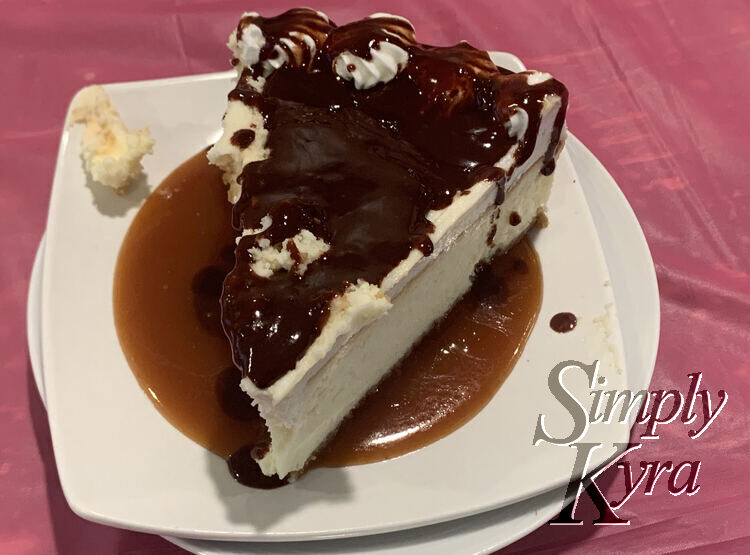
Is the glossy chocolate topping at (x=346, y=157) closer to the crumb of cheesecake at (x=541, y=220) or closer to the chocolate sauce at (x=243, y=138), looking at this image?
the chocolate sauce at (x=243, y=138)

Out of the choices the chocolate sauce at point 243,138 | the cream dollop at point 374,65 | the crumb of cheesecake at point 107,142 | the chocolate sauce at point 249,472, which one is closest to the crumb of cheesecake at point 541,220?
the cream dollop at point 374,65

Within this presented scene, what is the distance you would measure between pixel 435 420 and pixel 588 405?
44 cm

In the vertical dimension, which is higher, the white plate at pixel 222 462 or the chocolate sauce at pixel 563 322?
the chocolate sauce at pixel 563 322

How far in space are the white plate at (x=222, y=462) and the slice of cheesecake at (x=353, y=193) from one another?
0.48ft

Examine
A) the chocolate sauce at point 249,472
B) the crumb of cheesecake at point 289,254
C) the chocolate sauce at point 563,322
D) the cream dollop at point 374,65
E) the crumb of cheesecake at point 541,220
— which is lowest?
the chocolate sauce at point 249,472

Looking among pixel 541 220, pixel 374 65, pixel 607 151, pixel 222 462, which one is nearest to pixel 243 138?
pixel 374 65

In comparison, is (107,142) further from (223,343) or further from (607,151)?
(607,151)

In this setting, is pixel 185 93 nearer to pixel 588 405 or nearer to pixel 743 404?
pixel 588 405

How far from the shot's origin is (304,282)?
5.25 feet

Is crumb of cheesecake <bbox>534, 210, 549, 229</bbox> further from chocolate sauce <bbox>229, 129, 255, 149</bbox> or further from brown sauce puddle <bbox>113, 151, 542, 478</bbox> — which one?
chocolate sauce <bbox>229, 129, 255, 149</bbox>

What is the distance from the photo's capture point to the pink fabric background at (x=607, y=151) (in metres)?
1.88

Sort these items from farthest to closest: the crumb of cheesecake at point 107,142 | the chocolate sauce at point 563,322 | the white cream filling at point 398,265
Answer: the crumb of cheesecake at point 107,142 → the chocolate sauce at point 563,322 → the white cream filling at point 398,265

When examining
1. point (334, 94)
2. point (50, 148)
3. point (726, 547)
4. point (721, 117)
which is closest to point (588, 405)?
point (726, 547)

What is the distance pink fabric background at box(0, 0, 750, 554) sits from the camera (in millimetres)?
1882
